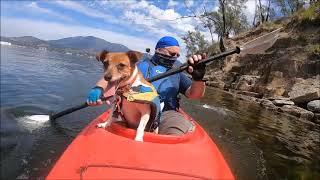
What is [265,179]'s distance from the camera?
6.54 metres

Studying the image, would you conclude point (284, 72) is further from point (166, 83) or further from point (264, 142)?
point (166, 83)

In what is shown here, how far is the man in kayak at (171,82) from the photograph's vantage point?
4.92 meters

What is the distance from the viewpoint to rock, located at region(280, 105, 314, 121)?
15102mm

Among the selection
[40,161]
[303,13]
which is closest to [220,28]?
[303,13]

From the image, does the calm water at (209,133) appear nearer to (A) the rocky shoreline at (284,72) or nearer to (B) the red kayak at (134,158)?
(B) the red kayak at (134,158)

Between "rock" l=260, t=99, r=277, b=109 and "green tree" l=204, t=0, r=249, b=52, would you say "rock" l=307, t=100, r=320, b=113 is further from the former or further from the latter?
"green tree" l=204, t=0, r=249, b=52

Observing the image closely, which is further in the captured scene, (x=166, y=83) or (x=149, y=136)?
(x=166, y=83)

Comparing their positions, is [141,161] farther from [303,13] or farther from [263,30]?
[263,30]

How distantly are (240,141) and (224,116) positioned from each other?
3.68 meters

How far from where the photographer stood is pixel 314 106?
1591 centimetres

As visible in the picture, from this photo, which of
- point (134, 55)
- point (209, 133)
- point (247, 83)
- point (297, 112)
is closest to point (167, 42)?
point (134, 55)

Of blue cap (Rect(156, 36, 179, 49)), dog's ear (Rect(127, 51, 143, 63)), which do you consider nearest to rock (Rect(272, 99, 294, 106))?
blue cap (Rect(156, 36, 179, 49))

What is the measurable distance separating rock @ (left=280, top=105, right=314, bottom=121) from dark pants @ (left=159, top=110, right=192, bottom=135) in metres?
11.6

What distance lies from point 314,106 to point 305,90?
309cm
